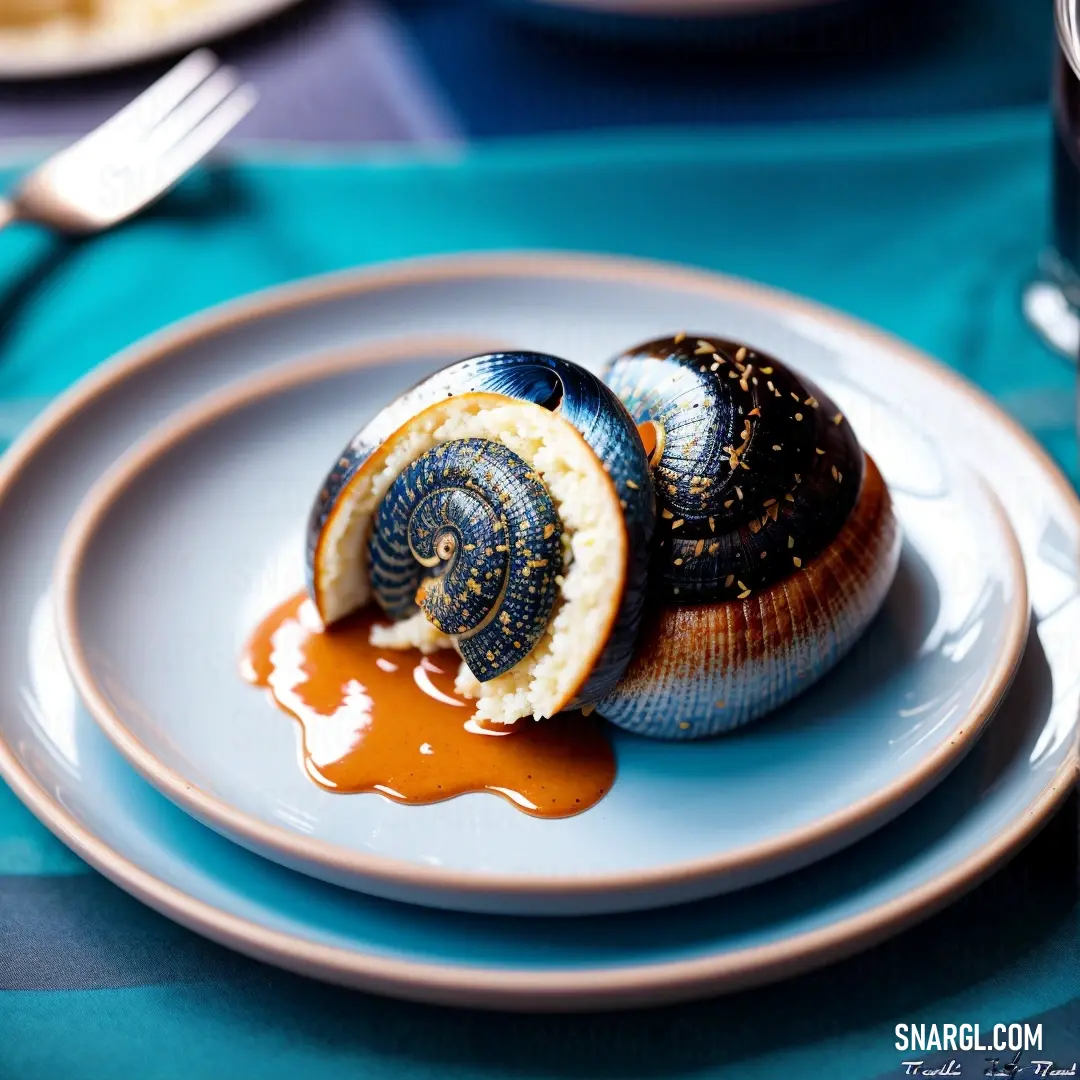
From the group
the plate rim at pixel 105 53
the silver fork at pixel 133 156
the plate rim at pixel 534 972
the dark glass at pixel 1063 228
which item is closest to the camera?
the plate rim at pixel 534 972

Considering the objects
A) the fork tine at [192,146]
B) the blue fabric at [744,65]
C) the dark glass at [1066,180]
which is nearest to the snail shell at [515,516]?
the dark glass at [1066,180]

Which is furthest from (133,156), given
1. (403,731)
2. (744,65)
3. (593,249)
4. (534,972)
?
(534,972)

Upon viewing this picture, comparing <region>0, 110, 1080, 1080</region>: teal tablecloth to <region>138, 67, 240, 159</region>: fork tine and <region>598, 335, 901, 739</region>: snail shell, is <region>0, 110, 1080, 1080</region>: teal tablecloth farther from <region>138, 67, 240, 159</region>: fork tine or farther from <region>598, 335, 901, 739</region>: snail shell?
<region>598, 335, 901, 739</region>: snail shell

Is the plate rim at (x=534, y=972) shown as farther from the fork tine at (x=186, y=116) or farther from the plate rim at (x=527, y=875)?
the fork tine at (x=186, y=116)

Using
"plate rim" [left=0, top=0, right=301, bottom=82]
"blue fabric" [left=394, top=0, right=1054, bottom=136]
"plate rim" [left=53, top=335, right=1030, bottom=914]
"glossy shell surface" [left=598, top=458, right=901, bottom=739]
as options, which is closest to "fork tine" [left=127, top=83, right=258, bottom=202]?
"plate rim" [left=0, top=0, right=301, bottom=82]

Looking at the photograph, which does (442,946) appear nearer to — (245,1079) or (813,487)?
(245,1079)

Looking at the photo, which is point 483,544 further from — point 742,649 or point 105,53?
point 105,53

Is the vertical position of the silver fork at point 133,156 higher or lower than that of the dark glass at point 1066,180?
higher
